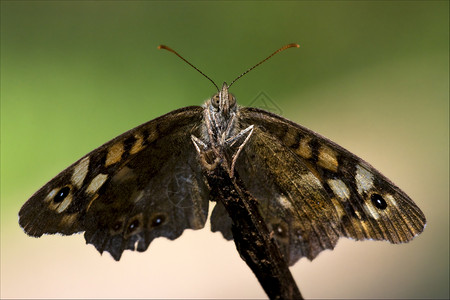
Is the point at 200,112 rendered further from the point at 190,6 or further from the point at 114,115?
the point at 190,6

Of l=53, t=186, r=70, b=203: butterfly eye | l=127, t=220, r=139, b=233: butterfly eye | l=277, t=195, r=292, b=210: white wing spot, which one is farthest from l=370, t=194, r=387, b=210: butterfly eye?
l=53, t=186, r=70, b=203: butterfly eye

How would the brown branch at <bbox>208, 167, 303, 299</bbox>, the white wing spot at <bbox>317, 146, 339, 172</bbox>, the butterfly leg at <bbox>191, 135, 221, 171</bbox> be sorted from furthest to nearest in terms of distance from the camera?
1. the white wing spot at <bbox>317, 146, 339, 172</bbox>
2. the butterfly leg at <bbox>191, 135, 221, 171</bbox>
3. the brown branch at <bbox>208, 167, 303, 299</bbox>

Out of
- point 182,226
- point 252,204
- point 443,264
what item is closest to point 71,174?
point 182,226

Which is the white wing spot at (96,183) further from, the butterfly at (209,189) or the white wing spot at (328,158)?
the white wing spot at (328,158)

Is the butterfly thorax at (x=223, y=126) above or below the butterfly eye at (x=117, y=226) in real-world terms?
above

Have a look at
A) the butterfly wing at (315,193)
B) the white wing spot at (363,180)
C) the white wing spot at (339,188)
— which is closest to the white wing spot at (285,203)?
the butterfly wing at (315,193)

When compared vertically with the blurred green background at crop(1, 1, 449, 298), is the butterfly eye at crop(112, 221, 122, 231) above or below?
below

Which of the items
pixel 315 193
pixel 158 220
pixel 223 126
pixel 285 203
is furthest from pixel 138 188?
pixel 315 193

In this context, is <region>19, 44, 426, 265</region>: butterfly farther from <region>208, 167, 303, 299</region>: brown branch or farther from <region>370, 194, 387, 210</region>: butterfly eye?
<region>208, 167, 303, 299</region>: brown branch
